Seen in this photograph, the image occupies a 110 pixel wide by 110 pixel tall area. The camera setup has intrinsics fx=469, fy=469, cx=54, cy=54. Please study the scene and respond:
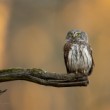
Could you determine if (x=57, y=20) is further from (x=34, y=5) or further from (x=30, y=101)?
(x=30, y=101)

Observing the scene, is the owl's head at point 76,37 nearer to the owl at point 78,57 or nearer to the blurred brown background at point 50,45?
the owl at point 78,57

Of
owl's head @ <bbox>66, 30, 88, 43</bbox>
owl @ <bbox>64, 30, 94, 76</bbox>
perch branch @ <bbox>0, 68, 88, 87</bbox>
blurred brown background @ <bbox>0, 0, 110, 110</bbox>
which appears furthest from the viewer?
blurred brown background @ <bbox>0, 0, 110, 110</bbox>

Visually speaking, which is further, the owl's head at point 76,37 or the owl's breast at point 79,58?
the owl's head at point 76,37

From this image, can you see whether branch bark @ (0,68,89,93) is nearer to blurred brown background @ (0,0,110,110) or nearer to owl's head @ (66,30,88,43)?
owl's head @ (66,30,88,43)

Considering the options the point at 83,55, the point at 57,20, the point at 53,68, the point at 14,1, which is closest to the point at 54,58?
the point at 53,68

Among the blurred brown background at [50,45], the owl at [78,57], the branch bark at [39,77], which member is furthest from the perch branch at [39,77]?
the blurred brown background at [50,45]

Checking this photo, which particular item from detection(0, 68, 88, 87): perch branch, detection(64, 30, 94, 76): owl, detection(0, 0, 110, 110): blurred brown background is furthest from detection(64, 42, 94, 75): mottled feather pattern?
detection(0, 0, 110, 110): blurred brown background
